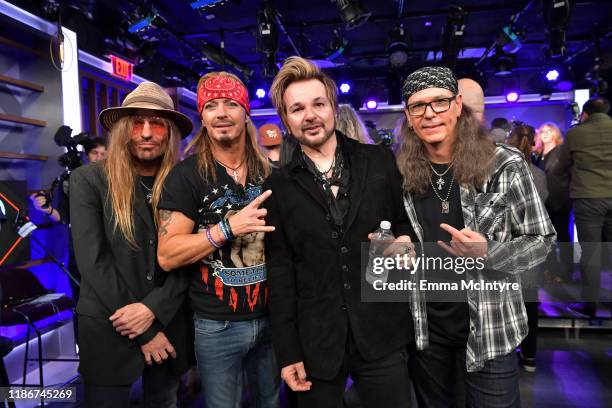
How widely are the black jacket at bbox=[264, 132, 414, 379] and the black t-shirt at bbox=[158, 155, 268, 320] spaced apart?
0.16 metres

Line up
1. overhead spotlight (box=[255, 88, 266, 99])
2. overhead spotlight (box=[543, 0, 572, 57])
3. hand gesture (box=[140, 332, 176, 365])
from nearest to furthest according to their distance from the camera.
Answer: hand gesture (box=[140, 332, 176, 365]) < overhead spotlight (box=[543, 0, 572, 57]) < overhead spotlight (box=[255, 88, 266, 99])

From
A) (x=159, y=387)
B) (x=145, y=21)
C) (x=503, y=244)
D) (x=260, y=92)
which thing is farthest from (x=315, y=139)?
(x=260, y=92)

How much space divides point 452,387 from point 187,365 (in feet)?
3.90

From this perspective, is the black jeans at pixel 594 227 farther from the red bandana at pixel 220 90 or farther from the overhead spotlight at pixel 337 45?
the overhead spotlight at pixel 337 45

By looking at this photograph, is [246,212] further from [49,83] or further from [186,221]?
[49,83]

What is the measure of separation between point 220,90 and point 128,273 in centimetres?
91

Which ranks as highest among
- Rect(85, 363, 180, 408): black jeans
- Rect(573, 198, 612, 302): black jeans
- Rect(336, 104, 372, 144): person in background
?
Rect(336, 104, 372, 144): person in background

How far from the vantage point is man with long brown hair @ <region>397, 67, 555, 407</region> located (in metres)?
1.49

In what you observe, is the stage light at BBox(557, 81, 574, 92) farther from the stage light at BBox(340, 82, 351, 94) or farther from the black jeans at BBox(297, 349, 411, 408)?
the black jeans at BBox(297, 349, 411, 408)

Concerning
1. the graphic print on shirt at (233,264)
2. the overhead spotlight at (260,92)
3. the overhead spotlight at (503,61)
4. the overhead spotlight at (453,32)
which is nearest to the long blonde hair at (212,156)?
the graphic print on shirt at (233,264)

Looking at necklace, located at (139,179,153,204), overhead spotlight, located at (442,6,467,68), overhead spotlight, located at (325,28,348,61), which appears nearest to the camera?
necklace, located at (139,179,153,204)

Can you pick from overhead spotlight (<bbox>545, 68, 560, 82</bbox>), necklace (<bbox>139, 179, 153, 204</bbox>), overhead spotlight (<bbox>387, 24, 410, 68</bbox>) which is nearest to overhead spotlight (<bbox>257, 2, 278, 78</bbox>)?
overhead spotlight (<bbox>387, 24, 410, 68</bbox>)

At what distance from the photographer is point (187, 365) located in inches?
74.0

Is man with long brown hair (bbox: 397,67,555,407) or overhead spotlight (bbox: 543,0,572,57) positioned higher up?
overhead spotlight (bbox: 543,0,572,57)
